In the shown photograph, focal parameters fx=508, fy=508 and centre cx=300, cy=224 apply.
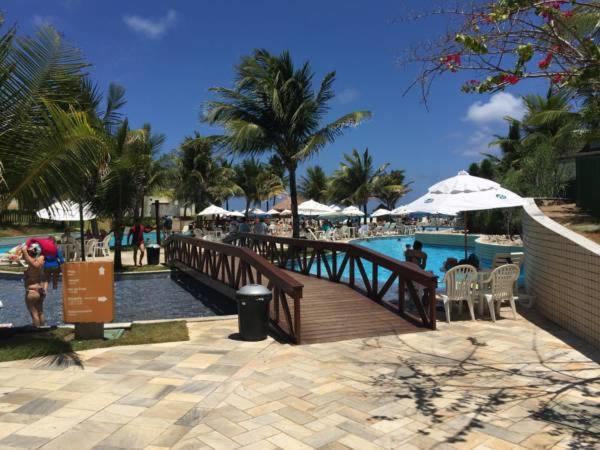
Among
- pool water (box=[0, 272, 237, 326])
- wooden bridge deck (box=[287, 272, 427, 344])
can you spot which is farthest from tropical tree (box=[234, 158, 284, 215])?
wooden bridge deck (box=[287, 272, 427, 344])

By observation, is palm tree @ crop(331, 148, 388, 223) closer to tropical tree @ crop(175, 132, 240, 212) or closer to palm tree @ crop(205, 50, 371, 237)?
tropical tree @ crop(175, 132, 240, 212)

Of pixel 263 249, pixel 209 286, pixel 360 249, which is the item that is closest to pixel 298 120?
pixel 263 249

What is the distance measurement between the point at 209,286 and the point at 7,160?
764 cm

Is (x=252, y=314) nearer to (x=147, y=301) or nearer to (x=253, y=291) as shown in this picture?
(x=253, y=291)

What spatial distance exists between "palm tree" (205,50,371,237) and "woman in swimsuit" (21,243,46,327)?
37.6 ft

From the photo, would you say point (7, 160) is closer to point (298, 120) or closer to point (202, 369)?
point (202, 369)

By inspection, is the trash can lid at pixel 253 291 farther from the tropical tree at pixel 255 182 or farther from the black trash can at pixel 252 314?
the tropical tree at pixel 255 182

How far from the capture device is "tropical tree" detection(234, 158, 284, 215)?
51.4 meters

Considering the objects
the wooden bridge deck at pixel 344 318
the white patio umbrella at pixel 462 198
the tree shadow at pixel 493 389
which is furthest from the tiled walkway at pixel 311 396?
the white patio umbrella at pixel 462 198

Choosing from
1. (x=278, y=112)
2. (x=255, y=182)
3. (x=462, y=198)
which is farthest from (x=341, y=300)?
(x=255, y=182)

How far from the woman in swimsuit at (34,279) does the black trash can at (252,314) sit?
312cm

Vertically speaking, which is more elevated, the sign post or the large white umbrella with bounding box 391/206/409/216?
the large white umbrella with bounding box 391/206/409/216

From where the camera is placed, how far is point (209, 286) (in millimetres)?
13461

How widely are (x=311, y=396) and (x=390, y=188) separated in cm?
4861
